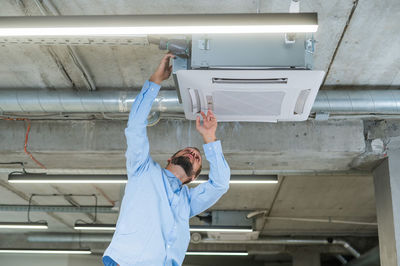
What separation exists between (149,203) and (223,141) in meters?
2.18

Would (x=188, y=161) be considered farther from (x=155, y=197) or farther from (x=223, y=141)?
(x=223, y=141)

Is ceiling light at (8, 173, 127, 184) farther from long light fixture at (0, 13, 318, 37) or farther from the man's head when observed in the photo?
long light fixture at (0, 13, 318, 37)

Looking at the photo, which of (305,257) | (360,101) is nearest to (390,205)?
(360,101)

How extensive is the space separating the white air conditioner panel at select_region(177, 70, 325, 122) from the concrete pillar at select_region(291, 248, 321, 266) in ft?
28.1

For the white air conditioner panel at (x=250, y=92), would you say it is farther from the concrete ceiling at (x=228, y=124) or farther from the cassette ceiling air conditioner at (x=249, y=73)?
the concrete ceiling at (x=228, y=124)

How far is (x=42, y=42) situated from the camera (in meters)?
3.11

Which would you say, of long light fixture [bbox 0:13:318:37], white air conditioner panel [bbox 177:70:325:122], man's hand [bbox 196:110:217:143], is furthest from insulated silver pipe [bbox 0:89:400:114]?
long light fixture [bbox 0:13:318:37]

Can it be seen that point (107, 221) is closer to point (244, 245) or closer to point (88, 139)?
point (244, 245)

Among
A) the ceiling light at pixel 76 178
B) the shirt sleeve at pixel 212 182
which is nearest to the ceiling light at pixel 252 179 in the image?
the ceiling light at pixel 76 178

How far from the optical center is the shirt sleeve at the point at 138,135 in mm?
2572

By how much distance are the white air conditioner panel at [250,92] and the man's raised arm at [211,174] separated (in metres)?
0.24

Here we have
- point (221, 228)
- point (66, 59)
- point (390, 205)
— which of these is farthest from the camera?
point (221, 228)

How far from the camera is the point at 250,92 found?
305 cm

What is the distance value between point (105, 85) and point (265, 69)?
196cm
